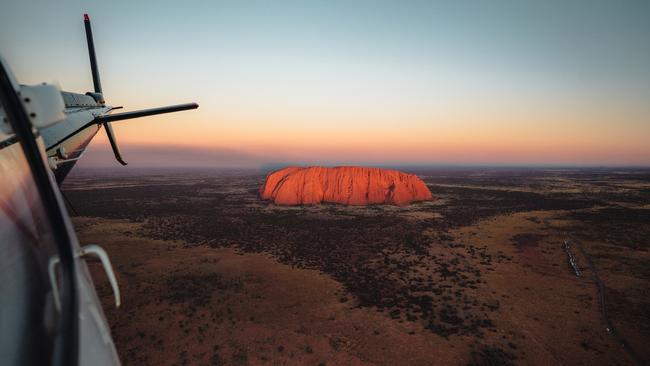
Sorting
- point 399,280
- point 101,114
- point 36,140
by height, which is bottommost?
point 399,280

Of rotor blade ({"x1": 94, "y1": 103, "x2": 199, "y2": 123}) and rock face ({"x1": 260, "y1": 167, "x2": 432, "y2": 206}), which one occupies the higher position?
rotor blade ({"x1": 94, "y1": 103, "x2": 199, "y2": 123})

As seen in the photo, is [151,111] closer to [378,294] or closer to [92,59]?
[92,59]

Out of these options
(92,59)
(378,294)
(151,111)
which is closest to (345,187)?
(378,294)

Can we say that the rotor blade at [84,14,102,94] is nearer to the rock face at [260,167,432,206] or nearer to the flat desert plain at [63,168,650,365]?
the flat desert plain at [63,168,650,365]

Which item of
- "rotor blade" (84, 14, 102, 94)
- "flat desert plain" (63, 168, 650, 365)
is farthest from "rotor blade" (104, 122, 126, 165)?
"rotor blade" (84, 14, 102, 94)

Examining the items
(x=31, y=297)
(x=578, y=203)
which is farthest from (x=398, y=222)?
(x=578, y=203)

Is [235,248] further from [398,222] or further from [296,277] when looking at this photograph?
[398,222]
